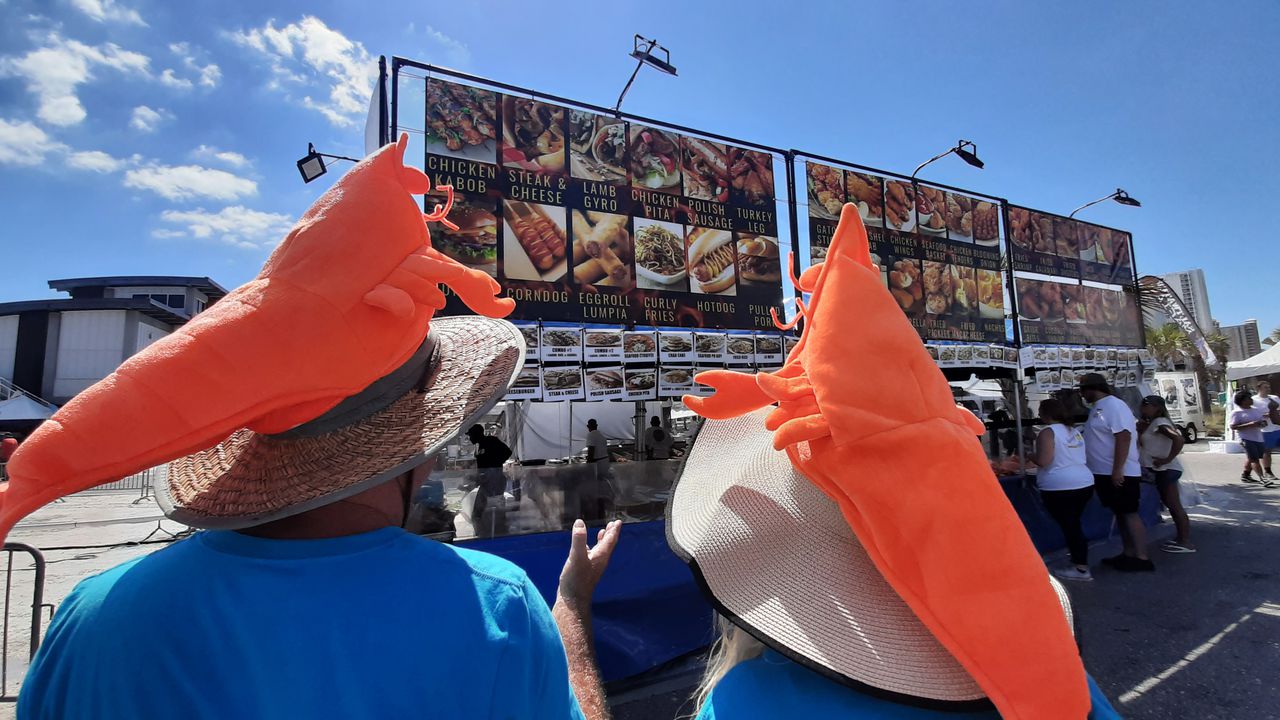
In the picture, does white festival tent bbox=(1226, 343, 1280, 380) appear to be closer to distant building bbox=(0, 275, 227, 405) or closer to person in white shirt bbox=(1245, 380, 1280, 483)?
person in white shirt bbox=(1245, 380, 1280, 483)

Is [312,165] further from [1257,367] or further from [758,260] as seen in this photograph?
[1257,367]

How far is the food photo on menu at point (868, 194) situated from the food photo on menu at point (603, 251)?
3.45 meters

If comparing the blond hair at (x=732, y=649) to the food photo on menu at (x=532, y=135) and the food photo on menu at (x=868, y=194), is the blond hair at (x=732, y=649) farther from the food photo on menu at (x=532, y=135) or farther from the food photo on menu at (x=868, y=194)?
the food photo on menu at (x=868, y=194)

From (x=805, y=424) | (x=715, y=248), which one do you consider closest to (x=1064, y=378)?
(x=715, y=248)

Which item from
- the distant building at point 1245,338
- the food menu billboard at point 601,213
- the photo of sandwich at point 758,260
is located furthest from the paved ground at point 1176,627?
the distant building at point 1245,338

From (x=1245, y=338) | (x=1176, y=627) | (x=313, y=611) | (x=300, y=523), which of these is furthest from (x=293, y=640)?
(x=1245, y=338)

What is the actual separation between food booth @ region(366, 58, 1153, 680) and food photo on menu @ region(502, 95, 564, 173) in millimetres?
15

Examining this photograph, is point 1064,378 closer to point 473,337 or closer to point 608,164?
point 608,164

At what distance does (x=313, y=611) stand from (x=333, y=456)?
0.88 ft

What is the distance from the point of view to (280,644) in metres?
0.80

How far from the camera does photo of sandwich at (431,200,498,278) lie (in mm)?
4711

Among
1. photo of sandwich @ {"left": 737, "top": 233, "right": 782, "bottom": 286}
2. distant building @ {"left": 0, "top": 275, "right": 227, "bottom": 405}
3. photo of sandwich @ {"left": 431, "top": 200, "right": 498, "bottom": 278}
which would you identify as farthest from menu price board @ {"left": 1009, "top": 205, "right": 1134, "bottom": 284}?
distant building @ {"left": 0, "top": 275, "right": 227, "bottom": 405}

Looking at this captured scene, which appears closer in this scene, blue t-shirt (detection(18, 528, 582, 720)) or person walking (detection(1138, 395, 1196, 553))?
blue t-shirt (detection(18, 528, 582, 720))

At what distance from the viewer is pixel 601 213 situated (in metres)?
5.42
